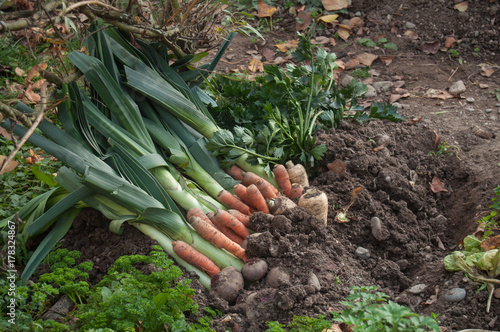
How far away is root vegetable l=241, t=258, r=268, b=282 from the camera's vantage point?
2.45 m

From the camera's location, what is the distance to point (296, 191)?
9.53 ft

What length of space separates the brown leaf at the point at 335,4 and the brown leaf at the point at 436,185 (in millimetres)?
2656

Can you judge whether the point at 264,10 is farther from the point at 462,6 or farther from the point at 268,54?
the point at 462,6

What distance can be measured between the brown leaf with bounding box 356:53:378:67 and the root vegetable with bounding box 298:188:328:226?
7.53 feet

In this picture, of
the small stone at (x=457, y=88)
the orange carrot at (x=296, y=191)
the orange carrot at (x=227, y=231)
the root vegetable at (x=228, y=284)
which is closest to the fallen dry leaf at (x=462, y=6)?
the small stone at (x=457, y=88)

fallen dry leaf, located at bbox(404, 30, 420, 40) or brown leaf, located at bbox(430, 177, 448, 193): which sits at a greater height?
fallen dry leaf, located at bbox(404, 30, 420, 40)

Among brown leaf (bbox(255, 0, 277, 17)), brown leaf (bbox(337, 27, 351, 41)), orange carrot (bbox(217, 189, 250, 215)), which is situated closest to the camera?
A: orange carrot (bbox(217, 189, 250, 215))

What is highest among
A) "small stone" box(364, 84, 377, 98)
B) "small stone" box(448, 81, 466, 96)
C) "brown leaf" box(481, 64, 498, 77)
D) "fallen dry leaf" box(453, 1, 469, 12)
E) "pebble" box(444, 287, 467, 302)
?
"fallen dry leaf" box(453, 1, 469, 12)

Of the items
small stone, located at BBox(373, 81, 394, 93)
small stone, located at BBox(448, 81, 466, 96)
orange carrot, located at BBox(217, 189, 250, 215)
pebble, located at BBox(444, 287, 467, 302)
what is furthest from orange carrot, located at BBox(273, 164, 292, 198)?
small stone, located at BBox(448, 81, 466, 96)

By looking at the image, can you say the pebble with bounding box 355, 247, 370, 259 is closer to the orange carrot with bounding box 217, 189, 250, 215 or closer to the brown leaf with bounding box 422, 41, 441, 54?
the orange carrot with bounding box 217, 189, 250, 215

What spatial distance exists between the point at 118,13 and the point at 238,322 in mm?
1735

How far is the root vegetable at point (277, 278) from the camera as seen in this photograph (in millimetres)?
2342

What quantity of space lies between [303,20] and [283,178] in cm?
281

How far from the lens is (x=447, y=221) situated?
2.96m
